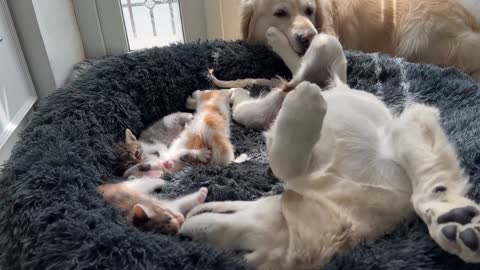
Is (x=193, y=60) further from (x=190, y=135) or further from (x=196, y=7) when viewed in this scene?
(x=196, y=7)

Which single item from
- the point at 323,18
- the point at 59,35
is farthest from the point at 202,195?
the point at 59,35

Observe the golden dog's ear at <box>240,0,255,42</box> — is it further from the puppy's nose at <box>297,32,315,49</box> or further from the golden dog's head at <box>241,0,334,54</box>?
the puppy's nose at <box>297,32,315,49</box>

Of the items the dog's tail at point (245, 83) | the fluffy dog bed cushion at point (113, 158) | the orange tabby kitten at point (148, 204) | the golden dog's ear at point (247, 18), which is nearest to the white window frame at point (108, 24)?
the golden dog's ear at point (247, 18)

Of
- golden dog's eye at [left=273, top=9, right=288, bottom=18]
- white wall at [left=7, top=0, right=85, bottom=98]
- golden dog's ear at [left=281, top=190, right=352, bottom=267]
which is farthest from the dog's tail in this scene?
golden dog's ear at [left=281, top=190, right=352, bottom=267]

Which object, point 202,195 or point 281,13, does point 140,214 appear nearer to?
point 202,195

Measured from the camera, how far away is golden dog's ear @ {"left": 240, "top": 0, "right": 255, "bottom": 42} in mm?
1935

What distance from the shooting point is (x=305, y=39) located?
1.72 metres

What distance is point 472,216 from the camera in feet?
2.48

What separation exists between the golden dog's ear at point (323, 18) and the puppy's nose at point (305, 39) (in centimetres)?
22

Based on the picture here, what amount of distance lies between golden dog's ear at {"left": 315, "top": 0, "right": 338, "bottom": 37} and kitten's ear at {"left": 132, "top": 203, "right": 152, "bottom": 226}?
1122 millimetres

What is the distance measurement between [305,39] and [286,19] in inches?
6.9

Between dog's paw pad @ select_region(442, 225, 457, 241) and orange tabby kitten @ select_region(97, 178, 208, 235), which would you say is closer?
dog's paw pad @ select_region(442, 225, 457, 241)

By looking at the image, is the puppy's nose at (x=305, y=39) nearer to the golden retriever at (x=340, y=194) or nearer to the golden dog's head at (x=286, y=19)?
the golden dog's head at (x=286, y=19)

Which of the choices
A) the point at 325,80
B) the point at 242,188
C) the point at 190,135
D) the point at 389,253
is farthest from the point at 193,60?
the point at 389,253
